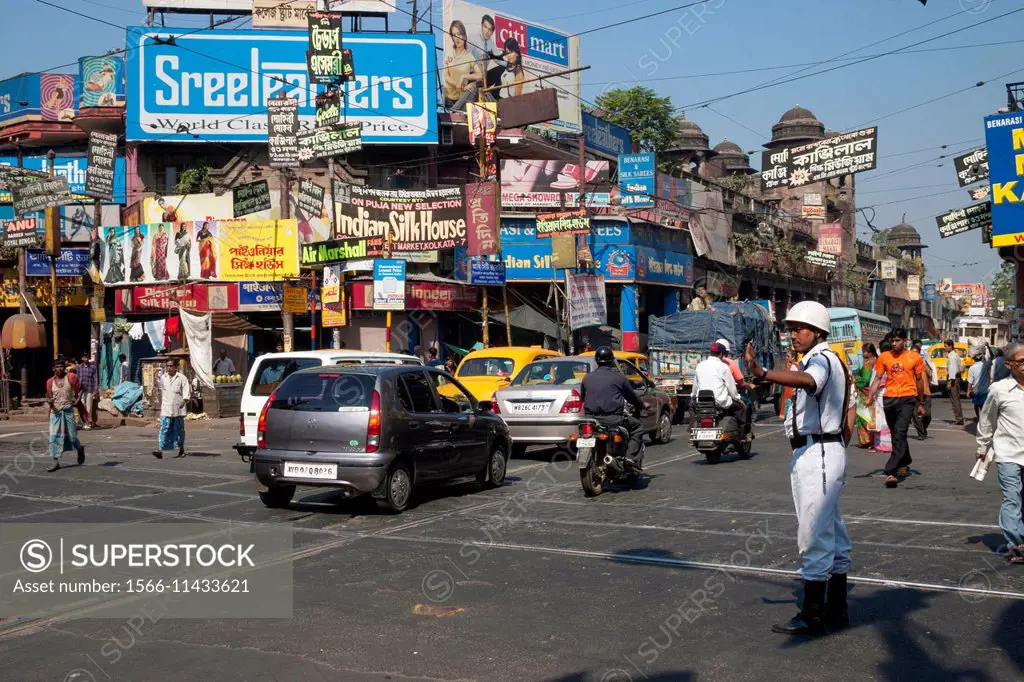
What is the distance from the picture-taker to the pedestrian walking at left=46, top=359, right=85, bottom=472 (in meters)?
16.3

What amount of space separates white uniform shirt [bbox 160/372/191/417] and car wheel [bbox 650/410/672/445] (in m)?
8.59

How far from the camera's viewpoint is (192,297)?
32.7 m

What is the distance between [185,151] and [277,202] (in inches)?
161

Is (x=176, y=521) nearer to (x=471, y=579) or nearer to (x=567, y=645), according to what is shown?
(x=471, y=579)

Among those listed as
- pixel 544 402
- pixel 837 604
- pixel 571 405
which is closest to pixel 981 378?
pixel 571 405

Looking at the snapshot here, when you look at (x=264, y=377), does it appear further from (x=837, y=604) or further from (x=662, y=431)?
(x=837, y=604)

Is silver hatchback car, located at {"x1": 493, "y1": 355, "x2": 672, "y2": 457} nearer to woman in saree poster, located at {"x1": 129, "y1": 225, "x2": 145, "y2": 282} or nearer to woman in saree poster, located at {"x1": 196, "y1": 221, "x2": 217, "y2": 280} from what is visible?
woman in saree poster, located at {"x1": 196, "y1": 221, "x2": 217, "y2": 280}

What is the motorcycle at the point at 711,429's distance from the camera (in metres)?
15.3

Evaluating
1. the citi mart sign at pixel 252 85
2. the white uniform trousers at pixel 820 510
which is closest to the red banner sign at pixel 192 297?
the citi mart sign at pixel 252 85

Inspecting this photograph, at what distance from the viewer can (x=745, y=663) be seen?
542 centimetres

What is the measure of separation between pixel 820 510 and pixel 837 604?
67cm

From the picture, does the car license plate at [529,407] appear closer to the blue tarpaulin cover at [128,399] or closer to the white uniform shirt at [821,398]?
the white uniform shirt at [821,398]

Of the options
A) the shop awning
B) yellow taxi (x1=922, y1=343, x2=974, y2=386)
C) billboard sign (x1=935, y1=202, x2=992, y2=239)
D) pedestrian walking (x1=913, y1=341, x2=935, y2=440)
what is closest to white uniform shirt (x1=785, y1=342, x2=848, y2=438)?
pedestrian walking (x1=913, y1=341, x2=935, y2=440)

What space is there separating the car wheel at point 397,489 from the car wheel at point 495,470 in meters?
1.90
